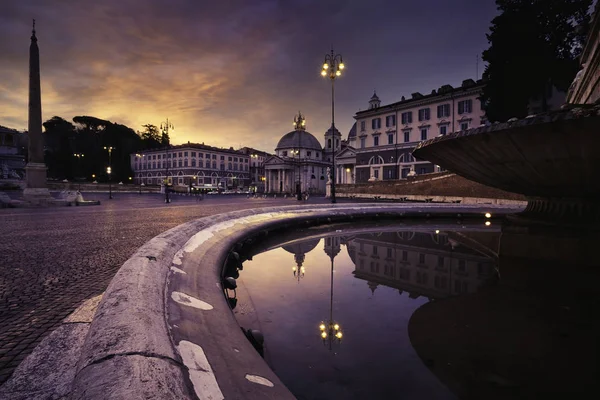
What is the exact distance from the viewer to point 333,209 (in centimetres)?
1155

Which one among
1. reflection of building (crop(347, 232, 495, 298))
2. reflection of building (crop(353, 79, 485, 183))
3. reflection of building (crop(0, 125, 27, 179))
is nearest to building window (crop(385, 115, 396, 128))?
reflection of building (crop(353, 79, 485, 183))

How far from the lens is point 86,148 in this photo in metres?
80.4

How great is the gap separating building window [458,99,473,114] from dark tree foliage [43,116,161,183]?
79989mm

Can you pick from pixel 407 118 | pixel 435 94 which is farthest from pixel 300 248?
pixel 407 118

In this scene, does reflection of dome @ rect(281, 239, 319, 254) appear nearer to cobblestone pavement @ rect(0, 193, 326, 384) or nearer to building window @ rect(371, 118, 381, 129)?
cobblestone pavement @ rect(0, 193, 326, 384)

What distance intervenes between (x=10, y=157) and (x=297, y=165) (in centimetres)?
5184

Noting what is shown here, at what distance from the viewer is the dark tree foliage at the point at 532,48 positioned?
26672 millimetres

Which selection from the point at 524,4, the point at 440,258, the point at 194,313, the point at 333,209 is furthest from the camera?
the point at 524,4

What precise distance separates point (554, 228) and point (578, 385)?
4154 millimetres

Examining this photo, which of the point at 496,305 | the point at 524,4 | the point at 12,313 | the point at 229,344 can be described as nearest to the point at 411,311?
the point at 496,305

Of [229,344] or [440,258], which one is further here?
[440,258]

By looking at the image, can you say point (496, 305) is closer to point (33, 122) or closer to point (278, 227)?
point (278, 227)

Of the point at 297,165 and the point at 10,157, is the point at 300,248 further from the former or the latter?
the point at 297,165

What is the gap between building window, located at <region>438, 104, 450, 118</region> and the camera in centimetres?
4366
